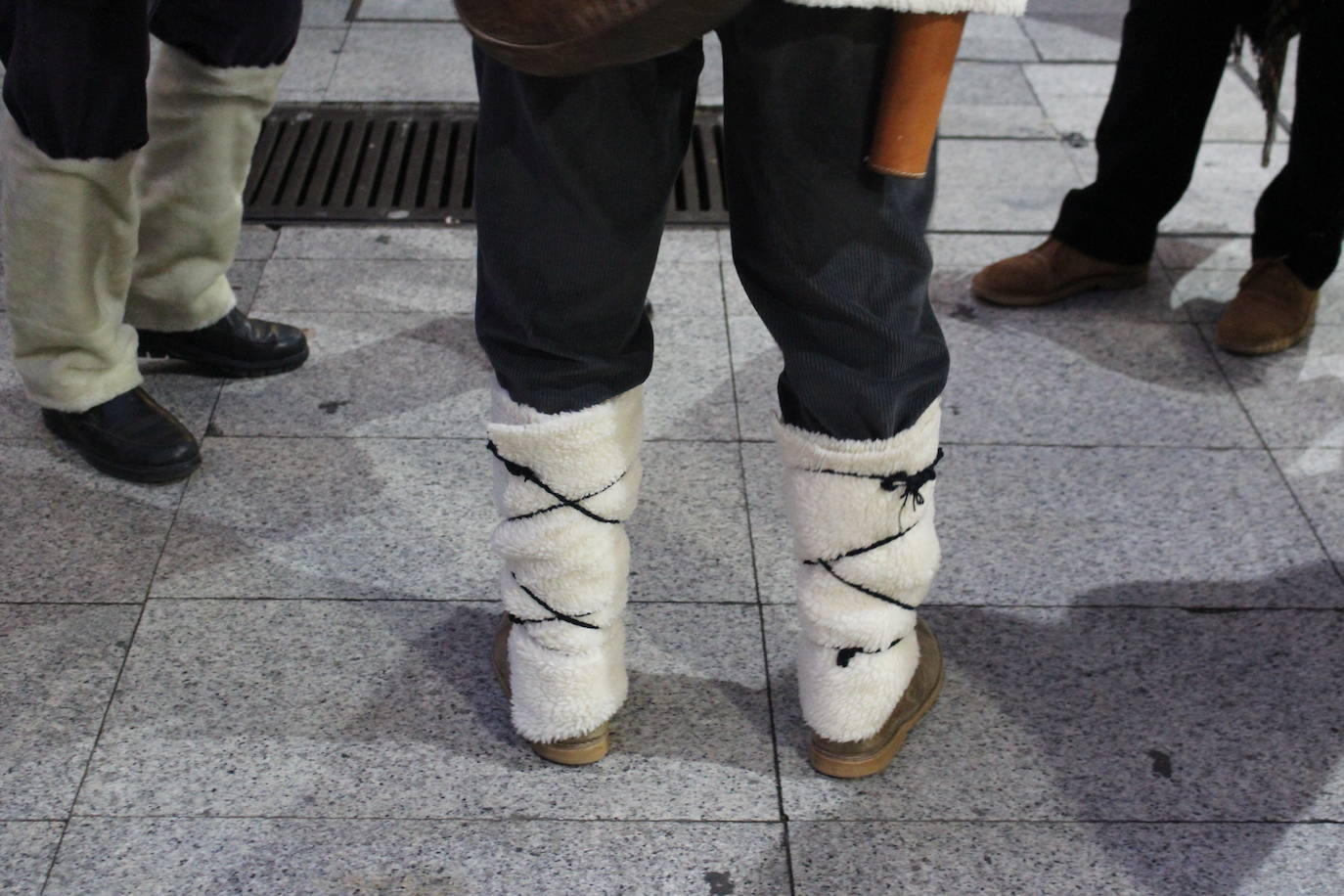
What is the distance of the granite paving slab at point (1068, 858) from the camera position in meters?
1.63

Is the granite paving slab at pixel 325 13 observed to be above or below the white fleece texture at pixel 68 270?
below

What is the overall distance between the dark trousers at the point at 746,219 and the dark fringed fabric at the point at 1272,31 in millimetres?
1455

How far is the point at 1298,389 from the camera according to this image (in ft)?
8.37

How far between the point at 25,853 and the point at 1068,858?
1256 mm

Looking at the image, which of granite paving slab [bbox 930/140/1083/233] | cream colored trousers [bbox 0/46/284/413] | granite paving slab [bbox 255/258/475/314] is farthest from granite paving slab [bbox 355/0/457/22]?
cream colored trousers [bbox 0/46/284/413]

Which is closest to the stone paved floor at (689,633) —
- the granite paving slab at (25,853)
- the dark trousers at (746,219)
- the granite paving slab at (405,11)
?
the granite paving slab at (25,853)

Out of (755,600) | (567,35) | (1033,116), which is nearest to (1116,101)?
(1033,116)

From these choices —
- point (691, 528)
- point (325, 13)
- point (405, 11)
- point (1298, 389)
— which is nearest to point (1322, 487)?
point (1298, 389)

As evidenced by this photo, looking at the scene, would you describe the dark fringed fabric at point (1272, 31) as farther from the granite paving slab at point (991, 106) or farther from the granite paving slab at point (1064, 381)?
the granite paving slab at point (991, 106)

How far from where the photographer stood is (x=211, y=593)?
2.04 m

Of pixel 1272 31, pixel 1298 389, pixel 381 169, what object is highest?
pixel 1272 31

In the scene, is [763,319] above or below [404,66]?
above

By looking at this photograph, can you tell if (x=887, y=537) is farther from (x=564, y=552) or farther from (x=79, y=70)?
(x=79, y=70)

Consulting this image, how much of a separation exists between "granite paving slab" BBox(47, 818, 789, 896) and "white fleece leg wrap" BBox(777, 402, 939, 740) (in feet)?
0.64
